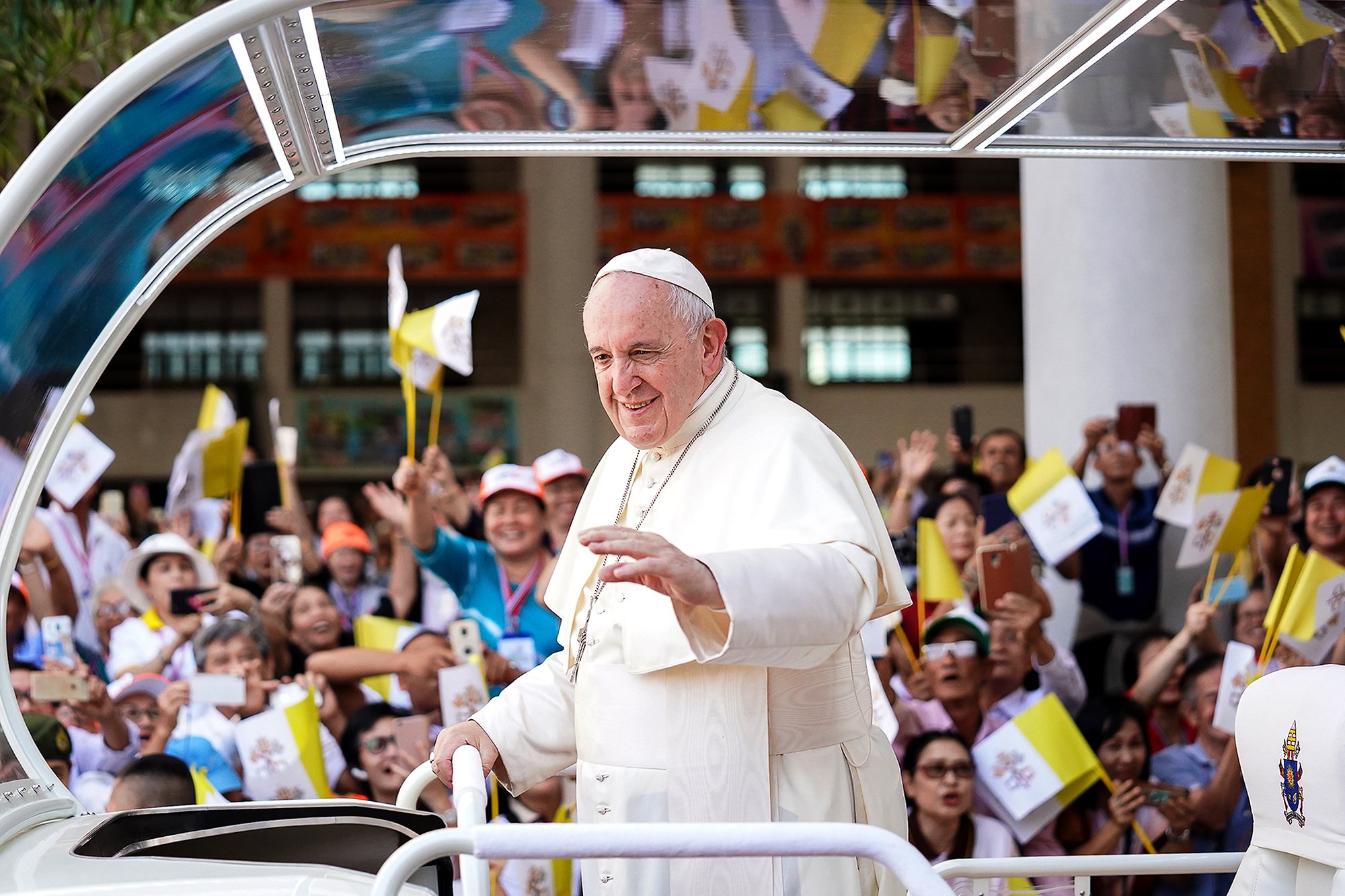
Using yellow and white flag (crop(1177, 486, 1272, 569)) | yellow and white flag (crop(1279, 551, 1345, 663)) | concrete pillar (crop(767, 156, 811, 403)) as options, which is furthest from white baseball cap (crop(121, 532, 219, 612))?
concrete pillar (crop(767, 156, 811, 403))

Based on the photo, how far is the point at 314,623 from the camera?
183 inches

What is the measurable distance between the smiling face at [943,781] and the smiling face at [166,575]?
2.72m

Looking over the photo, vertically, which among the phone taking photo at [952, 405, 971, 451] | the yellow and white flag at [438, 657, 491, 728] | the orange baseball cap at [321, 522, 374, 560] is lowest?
the yellow and white flag at [438, 657, 491, 728]

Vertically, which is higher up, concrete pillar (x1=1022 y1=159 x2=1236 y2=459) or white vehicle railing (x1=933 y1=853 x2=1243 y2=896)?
concrete pillar (x1=1022 y1=159 x2=1236 y2=459)

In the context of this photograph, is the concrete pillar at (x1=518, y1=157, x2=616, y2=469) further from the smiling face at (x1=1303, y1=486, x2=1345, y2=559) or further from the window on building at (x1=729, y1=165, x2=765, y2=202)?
the smiling face at (x1=1303, y1=486, x2=1345, y2=559)

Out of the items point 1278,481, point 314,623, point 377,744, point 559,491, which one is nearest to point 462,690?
point 377,744

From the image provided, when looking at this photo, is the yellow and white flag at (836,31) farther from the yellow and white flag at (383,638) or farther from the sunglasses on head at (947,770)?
the yellow and white flag at (383,638)

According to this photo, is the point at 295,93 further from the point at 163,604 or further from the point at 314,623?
the point at 163,604

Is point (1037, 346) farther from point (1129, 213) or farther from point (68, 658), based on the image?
point (68, 658)

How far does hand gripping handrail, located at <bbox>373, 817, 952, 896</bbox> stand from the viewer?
4.93 ft

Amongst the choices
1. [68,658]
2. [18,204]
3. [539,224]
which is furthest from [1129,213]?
[539,224]

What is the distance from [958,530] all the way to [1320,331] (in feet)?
48.8

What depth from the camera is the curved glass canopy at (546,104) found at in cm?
207

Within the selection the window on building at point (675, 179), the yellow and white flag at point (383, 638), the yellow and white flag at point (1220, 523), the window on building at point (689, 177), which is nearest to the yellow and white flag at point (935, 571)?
the yellow and white flag at point (1220, 523)
